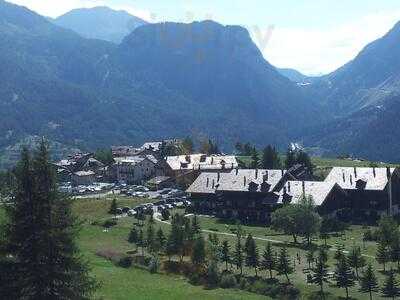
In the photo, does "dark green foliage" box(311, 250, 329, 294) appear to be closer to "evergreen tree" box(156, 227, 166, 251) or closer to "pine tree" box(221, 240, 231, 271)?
"pine tree" box(221, 240, 231, 271)

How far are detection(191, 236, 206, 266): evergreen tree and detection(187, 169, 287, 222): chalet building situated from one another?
36352 millimetres

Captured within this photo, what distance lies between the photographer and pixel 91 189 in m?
158

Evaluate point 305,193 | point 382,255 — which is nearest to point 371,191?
point 305,193

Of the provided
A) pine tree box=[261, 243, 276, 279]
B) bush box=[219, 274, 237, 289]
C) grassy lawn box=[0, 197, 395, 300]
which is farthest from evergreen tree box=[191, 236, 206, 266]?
pine tree box=[261, 243, 276, 279]

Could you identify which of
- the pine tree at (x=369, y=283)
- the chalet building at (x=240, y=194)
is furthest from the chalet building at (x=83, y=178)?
the pine tree at (x=369, y=283)

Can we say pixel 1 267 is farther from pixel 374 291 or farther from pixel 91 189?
pixel 91 189

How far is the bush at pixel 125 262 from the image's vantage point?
3123 inches

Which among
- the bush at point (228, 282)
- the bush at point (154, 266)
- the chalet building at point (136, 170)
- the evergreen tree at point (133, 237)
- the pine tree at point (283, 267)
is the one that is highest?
the chalet building at point (136, 170)

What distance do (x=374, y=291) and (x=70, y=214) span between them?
39.3 m

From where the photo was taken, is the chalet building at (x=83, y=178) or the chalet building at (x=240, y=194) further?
the chalet building at (x=83, y=178)

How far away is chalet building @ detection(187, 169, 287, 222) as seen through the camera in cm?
11150

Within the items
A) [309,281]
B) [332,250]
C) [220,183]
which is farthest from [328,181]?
[309,281]

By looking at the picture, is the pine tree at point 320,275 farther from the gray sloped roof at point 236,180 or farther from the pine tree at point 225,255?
the gray sloped roof at point 236,180

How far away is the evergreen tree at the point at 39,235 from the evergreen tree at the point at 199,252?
40582 millimetres
